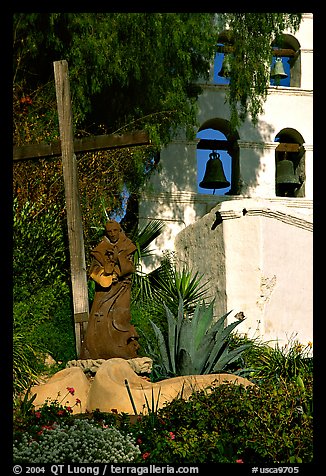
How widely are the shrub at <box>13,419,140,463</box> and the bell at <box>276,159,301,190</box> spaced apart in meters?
10.2

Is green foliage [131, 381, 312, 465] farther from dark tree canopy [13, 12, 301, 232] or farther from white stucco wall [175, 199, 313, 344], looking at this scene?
dark tree canopy [13, 12, 301, 232]

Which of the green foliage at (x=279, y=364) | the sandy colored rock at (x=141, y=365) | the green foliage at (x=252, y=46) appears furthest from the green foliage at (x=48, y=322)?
the green foliage at (x=252, y=46)

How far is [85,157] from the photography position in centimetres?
1262

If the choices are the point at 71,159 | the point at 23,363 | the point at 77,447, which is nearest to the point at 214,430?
the point at 77,447

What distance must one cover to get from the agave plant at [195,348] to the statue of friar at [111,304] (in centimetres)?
45

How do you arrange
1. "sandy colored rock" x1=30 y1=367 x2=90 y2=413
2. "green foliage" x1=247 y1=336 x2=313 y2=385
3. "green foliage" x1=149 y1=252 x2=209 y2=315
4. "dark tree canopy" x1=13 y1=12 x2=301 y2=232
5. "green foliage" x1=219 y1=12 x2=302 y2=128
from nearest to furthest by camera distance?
"sandy colored rock" x1=30 y1=367 x2=90 y2=413
"green foliage" x1=247 y1=336 x2=313 y2=385
"green foliage" x1=149 y1=252 x2=209 y2=315
"dark tree canopy" x1=13 y1=12 x2=301 y2=232
"green foliage" x1=219 y1=12 x2=302 y2=128

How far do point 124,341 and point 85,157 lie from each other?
5.02m

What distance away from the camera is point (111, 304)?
8.48 m

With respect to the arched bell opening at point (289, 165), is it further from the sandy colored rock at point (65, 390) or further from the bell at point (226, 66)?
the sandy colored rock at point (65, 390)

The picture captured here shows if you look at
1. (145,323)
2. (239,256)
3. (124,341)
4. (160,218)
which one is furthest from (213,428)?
(160,218)

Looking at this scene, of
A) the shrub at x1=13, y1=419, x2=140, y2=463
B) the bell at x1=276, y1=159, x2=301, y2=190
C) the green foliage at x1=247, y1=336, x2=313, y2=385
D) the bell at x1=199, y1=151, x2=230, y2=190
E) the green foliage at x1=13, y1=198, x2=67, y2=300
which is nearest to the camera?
the shrub at x1=13, y1=419, x2=140, y2=463

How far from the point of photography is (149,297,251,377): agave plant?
8391 mm

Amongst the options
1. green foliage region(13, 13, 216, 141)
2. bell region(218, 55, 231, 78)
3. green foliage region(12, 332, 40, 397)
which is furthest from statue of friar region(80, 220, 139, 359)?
bell region(218, 55, 231, 78)
